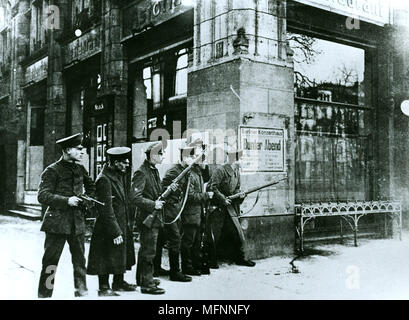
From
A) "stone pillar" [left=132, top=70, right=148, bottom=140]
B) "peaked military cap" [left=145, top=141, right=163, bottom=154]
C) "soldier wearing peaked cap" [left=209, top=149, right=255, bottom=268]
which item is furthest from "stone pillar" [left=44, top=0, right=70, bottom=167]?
"peaked military cap" [left=145, top=141, right=163, bottom=154]

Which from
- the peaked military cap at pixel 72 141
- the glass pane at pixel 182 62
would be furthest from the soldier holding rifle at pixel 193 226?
the glass pane at pixel 182 62

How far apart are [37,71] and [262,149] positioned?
11104mm

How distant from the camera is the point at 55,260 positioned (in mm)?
5281

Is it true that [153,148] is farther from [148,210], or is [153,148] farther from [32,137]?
[32,137]

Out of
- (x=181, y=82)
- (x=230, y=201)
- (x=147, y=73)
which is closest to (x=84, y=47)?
(x=147, y=73)

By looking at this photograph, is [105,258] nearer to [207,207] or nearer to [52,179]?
[52,179]

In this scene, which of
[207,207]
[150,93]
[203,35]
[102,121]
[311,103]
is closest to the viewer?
[207,207]

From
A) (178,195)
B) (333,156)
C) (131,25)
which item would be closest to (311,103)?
(333,156)

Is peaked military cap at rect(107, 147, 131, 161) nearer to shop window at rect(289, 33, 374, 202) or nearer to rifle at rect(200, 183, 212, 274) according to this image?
rifle at rect(200, 183, 212, 274)

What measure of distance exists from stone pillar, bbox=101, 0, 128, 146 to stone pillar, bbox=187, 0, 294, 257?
3.49 meters

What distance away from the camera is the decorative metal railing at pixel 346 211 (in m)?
8.47

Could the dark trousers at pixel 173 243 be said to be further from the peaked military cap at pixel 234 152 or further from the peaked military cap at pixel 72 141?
the peaked military cap at pixel 72 141
